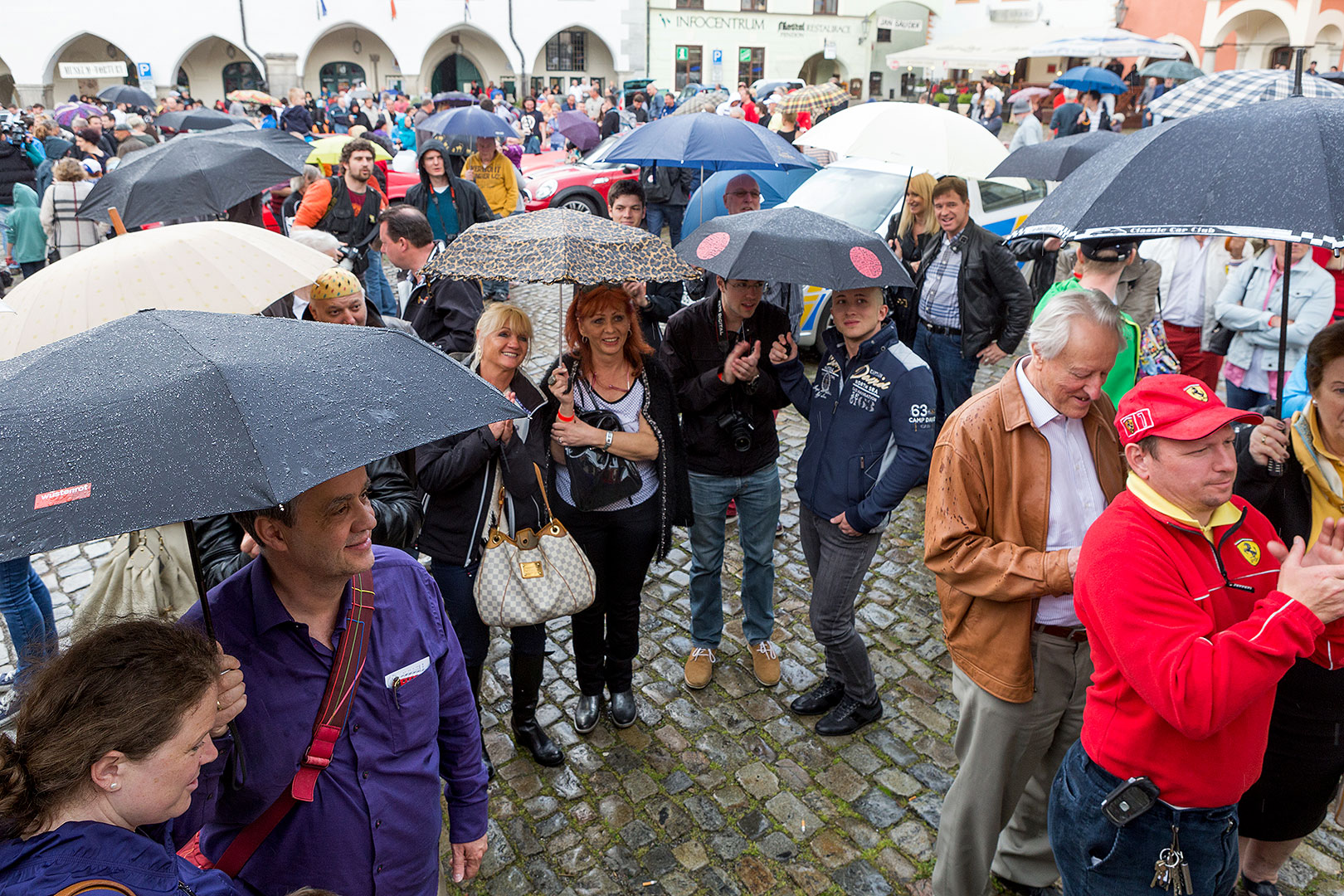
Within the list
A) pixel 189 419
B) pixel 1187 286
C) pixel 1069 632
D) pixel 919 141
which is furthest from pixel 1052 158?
pixel 189 419

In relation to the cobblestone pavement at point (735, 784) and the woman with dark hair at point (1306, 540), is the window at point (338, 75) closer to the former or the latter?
the cobblestone pavement at point (735, 784)

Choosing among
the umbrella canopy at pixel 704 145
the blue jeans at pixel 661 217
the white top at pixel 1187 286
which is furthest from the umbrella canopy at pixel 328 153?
the white top at pixel 1187 286

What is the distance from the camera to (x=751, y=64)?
4094 cm

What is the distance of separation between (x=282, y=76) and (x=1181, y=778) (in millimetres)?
39563

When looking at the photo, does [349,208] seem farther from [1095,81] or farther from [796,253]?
[1095,81]

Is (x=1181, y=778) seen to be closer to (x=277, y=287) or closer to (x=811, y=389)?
(x=811, y=389)

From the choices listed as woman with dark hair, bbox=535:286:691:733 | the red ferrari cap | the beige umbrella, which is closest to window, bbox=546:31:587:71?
woman with dark hair, bbox=535:286:691:733

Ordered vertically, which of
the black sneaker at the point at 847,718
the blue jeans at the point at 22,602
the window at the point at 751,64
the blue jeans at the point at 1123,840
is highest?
the window at the point at 751,64

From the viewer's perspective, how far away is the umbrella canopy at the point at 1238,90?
3.32 meters

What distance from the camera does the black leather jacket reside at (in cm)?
550

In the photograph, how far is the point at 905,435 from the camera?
3420 mm

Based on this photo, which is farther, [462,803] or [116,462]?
[462,803]

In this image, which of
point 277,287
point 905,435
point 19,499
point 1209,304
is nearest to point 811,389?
point 905,435

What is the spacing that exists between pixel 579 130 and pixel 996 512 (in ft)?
42.8
